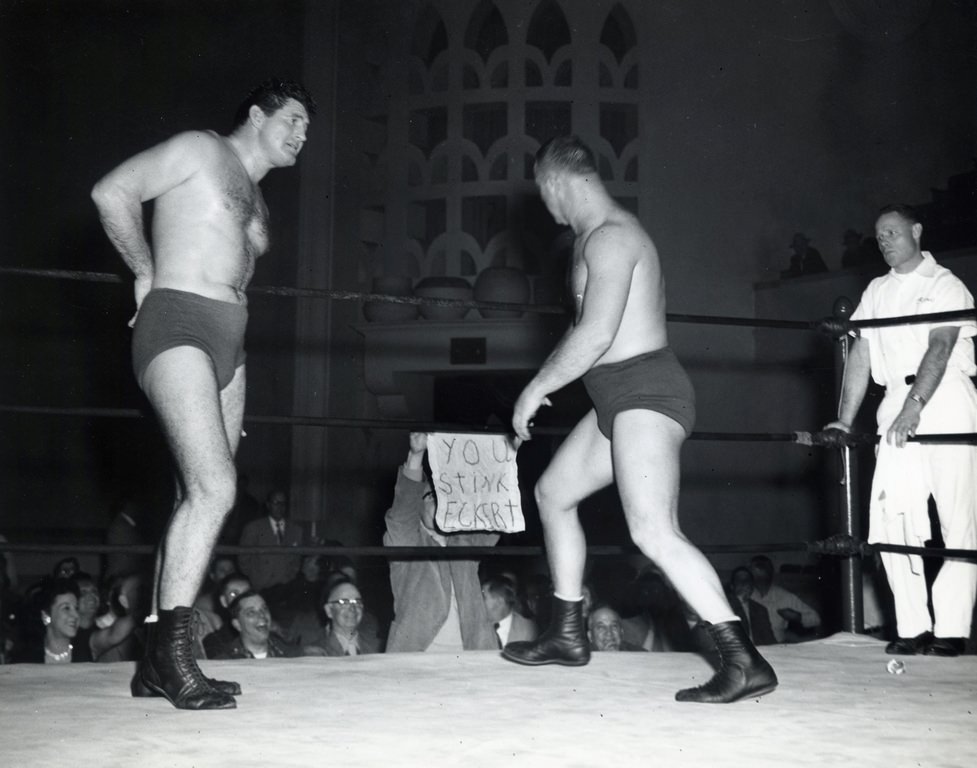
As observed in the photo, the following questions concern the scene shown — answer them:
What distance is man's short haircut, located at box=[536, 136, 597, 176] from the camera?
2346 millimetres

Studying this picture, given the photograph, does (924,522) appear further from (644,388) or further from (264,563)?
(264,563)

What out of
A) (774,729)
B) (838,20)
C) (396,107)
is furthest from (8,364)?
(838,20)

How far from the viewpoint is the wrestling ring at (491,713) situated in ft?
5.22

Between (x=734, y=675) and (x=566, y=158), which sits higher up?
(x=566, y=158)

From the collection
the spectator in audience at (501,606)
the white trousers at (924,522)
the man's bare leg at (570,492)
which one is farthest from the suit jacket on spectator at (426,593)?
the white trousers at (924,522)

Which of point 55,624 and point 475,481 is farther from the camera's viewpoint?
point 55,624

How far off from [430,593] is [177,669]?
6.42 feet

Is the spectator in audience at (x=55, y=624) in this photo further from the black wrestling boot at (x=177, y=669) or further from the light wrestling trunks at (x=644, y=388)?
the light wrestling trunks at (x=644, y=388)

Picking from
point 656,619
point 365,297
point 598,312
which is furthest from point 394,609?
point 598,312

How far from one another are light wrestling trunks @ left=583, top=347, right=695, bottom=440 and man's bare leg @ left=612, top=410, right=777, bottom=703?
0.07 ft

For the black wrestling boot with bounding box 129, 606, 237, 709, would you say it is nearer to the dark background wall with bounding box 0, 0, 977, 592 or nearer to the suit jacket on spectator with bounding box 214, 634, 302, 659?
the suit jacket on spectator with bounding box 214, 634, 302, 659

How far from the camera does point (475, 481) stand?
9.30ft

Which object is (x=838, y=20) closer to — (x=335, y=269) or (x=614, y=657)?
(x=335, y=269)

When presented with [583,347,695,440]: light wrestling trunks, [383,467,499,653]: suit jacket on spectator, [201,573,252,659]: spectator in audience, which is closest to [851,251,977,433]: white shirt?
[583,347,695,440]: light wrestling trunks
